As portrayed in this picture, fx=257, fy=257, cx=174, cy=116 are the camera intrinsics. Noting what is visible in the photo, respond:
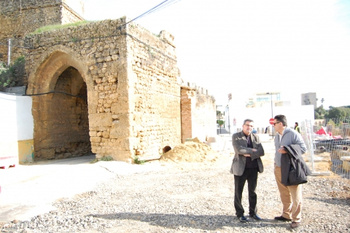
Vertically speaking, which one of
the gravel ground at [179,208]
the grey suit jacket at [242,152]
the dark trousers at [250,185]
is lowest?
the gravel ground at [179,208]

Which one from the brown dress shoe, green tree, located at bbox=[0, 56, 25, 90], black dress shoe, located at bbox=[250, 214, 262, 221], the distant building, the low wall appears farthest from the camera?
the distant building

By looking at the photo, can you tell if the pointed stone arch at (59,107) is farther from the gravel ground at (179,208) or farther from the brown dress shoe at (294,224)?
the brown dress shoe at (294,224)

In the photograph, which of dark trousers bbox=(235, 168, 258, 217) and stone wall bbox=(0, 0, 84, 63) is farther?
stone wall bbox=(0, 0, 84, 63)

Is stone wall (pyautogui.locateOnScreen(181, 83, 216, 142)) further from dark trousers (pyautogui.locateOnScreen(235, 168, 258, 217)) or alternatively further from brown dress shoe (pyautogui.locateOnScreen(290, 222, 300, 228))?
brown dress shoe (pyautogui.locateOnScreen(290, 222, 300, 228))

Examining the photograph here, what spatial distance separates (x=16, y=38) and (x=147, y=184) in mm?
15510

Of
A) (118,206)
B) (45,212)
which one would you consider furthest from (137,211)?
(45,212)

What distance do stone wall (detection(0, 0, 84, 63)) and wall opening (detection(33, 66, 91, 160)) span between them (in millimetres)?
6786

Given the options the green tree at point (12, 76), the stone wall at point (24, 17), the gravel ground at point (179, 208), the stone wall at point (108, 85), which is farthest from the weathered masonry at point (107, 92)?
the stone wall at point (24, 17)

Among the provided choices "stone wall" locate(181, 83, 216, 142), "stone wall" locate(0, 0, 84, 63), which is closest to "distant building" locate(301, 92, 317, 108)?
"stone wall" locate(181, 83, 216, 142)

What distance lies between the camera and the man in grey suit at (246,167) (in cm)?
389

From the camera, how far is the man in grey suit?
12.8 feet

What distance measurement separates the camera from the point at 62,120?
35.8 ft

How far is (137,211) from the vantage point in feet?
14.3

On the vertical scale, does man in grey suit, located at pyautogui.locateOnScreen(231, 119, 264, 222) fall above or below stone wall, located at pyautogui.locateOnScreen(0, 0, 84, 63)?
below
